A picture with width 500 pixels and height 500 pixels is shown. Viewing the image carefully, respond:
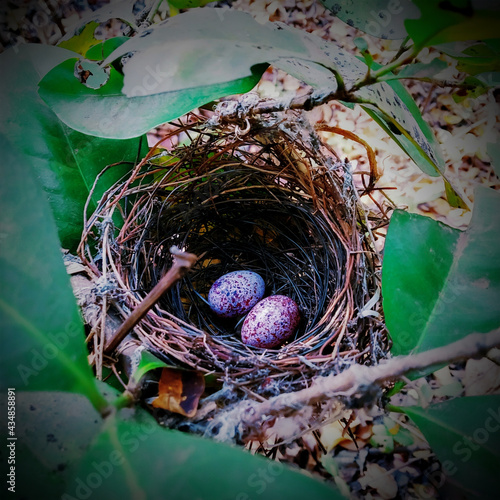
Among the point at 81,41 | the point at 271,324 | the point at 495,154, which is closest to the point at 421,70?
the point at 495,154

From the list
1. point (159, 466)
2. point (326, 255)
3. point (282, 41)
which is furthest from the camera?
point (326, 255)

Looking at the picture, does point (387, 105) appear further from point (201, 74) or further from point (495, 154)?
point (201, 74)

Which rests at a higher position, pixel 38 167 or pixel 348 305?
pixel 38 167

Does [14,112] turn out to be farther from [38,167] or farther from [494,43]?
[494,43]

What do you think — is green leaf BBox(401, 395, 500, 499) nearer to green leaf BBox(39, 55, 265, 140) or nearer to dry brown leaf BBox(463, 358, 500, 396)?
dry brown leaf BBox(463, 358, 500, 396)

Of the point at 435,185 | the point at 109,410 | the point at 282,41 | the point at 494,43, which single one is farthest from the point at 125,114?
the point at 435,185

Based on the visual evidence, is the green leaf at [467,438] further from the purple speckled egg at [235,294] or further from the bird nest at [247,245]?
the purple speckled egg at [235,294]

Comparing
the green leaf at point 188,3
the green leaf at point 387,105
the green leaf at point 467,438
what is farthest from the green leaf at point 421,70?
the green leaf at point 467,438
